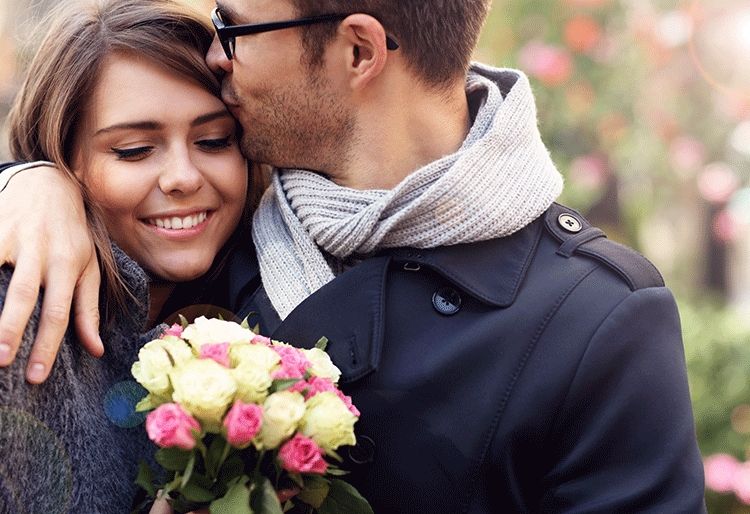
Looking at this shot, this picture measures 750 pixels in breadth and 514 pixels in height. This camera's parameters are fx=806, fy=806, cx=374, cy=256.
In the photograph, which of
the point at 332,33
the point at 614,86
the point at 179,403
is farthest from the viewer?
the point at 614,86

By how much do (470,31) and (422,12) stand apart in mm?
225

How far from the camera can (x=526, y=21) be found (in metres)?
5.66

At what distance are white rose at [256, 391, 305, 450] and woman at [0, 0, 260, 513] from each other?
2.13 feet

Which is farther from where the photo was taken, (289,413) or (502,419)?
(502,419)

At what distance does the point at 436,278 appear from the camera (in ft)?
7.70

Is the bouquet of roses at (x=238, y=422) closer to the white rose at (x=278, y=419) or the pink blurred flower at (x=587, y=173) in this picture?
the white rose at (x=278, y=419)

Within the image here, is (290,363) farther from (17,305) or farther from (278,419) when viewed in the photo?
(17,305)

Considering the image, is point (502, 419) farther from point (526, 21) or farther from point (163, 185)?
point (526, 21)

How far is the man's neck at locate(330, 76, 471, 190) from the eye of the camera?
257cm

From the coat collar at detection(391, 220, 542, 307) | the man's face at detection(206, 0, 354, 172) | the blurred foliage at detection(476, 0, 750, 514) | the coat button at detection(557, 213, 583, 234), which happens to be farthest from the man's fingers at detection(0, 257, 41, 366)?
the blurred foliage at detection(476, 0, 750, 514)

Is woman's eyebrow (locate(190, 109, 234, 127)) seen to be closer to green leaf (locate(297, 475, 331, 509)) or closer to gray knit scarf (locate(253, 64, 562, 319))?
gray knit scarf (locate(253, 64, 562, 319))

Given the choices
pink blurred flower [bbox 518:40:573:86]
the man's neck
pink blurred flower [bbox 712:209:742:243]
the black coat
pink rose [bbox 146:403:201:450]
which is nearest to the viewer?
pink rose [bbox 146:403:201:450]

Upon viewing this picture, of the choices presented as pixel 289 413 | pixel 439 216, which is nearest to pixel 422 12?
pixel 439 216

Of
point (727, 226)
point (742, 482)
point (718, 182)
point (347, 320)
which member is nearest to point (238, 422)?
point (347, 320)
